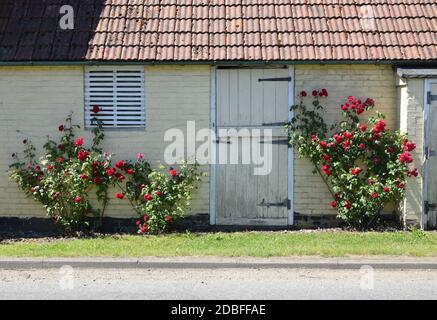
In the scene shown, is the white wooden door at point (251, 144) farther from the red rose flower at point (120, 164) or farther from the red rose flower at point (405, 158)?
the red rose flower at point (405, 158)

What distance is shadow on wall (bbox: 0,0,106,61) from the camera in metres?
11.5

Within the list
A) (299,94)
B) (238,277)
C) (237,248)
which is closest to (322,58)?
(299,94)

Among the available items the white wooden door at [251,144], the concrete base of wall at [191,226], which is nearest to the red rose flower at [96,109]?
the concrete base of wall at [191,226]

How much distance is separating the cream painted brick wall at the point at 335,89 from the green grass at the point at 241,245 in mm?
813

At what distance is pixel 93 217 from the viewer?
1163 centimetres

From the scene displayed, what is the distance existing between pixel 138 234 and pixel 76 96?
2560 mm

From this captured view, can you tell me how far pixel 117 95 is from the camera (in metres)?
11.7

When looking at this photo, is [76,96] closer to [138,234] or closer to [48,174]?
[48,174]

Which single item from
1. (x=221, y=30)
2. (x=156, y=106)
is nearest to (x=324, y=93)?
(x=221, y=30)

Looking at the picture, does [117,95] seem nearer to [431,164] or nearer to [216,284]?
[216,284]

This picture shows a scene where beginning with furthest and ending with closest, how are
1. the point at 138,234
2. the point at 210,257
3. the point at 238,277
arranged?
the point at 138,234 → the point at 210,257 → the point at 238,277

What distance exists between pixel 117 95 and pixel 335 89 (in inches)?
143

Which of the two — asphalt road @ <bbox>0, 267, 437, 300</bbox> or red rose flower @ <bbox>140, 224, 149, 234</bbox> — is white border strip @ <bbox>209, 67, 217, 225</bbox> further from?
asphalt road @ <bbox>0, 267, 437, 300</bbox>

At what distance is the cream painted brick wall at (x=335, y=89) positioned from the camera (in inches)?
454
